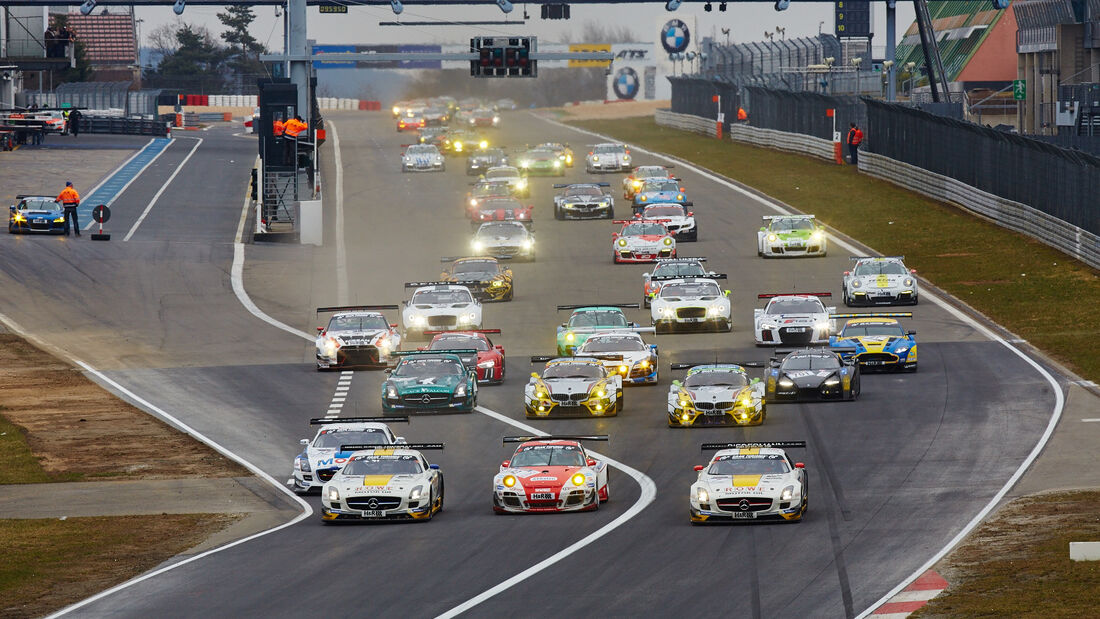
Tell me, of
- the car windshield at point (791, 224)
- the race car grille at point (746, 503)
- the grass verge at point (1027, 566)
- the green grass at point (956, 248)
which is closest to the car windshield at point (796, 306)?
the green grass at point (956, 248)

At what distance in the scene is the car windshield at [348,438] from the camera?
28578 mm

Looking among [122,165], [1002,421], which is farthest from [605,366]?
[122,165]

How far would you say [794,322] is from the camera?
39.1 meters

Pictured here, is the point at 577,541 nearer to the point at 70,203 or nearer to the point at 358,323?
the point at 358,323

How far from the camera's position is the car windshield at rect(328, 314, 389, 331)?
130ft

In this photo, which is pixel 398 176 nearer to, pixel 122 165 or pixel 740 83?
pixel 122 165

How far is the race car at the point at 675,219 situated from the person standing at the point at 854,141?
19.5 meters

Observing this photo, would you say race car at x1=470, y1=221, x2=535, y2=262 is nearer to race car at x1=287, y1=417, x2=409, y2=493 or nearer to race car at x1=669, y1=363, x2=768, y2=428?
race car at x1=669, y1=363, x2=768, y2=428

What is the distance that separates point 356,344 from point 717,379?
10313 millimetres

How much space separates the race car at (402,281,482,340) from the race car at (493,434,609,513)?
16.0 meters

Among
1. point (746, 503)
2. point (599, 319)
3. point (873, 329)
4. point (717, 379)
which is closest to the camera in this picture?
point (746, 503)

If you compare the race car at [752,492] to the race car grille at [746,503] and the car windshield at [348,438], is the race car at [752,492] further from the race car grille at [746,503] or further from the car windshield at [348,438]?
the car windshield at [348,438]

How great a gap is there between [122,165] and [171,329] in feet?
147

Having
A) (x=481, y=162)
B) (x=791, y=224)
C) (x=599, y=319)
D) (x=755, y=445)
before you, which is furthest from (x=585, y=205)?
(x=755, y=445)
